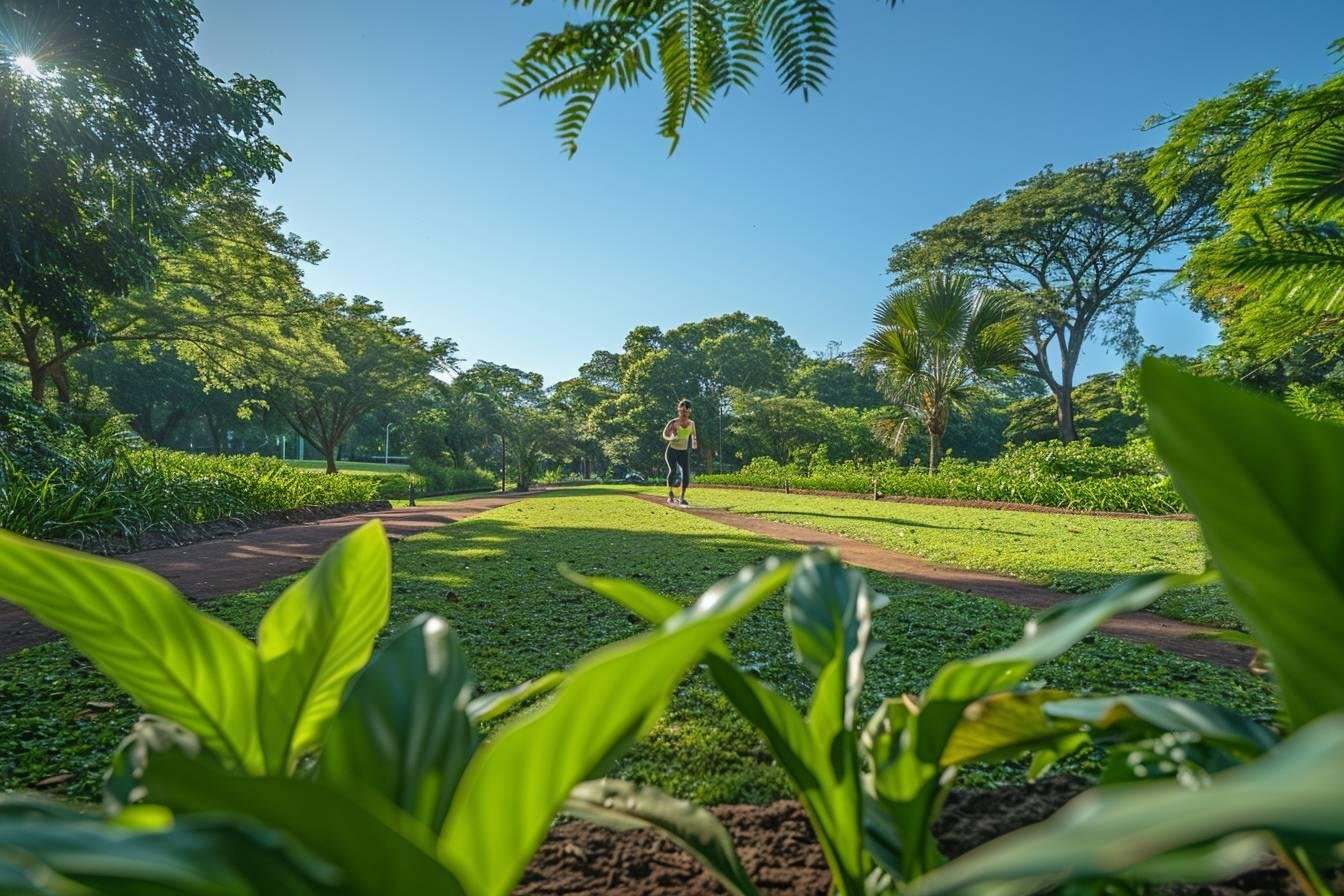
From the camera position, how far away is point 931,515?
9.21 metres

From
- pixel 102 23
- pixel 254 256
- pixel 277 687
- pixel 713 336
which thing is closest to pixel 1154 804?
pixel 277 687

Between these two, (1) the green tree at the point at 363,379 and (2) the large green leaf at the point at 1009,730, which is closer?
(2) the large green leaf at the point at 1009,730

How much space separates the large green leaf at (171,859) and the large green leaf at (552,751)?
0.29 feet

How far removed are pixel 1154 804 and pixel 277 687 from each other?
0.74 meters

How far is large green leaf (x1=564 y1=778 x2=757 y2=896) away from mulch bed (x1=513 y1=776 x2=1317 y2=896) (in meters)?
0.27

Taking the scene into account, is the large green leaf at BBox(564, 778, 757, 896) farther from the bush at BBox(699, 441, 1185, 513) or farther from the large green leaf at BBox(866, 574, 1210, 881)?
the bush at BBox(699, 441, 1185, 513)

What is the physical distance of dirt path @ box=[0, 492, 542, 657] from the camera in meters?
2.56

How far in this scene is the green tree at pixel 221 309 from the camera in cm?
1064

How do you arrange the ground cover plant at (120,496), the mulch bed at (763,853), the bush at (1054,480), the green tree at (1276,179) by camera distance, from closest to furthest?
the mulch bed at (763,853) < the green tree at (1276,179) < the ground cover plant at (120,496) < the bush at (1054,480)

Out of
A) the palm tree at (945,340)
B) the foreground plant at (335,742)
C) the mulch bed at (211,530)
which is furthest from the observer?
the palm tree at (945,340)

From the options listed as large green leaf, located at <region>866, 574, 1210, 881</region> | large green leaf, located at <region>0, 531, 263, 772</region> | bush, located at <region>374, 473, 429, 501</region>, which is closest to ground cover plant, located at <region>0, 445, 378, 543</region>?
large green leaf, located at <region>0, 531, 263, 772</region>

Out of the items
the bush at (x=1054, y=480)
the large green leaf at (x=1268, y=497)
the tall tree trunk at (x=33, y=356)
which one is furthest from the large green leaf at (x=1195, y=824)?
the tall tree trunk at (x=33, y=356)

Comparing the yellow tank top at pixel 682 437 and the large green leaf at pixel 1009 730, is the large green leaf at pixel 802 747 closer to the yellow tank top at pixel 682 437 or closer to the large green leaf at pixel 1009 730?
the large green leaf at pixel 1009 730

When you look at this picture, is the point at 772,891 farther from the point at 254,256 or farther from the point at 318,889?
the point at 254,256
